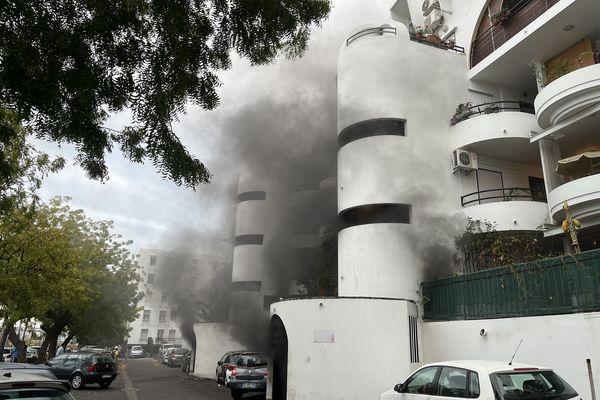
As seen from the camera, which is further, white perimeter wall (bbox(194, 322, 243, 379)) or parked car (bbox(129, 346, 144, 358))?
parked car (bbox(129, 346, 144, 358))

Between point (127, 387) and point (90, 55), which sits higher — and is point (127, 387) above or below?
below

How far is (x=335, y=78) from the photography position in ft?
60.0

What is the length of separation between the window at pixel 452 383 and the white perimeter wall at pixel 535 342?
3341 millimetres

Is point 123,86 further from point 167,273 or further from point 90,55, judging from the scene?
point 167,273

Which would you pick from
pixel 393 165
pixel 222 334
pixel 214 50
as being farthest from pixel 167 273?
pixel 214 50

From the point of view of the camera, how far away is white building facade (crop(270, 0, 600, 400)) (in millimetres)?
11211

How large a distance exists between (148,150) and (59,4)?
1.76 meters

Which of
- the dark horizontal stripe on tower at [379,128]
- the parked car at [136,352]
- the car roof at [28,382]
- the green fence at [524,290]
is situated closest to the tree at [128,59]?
the car roof at [28,382]

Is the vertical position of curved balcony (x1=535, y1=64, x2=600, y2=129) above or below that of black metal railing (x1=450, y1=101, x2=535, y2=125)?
below

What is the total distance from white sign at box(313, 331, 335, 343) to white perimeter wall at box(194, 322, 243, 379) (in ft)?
37.5

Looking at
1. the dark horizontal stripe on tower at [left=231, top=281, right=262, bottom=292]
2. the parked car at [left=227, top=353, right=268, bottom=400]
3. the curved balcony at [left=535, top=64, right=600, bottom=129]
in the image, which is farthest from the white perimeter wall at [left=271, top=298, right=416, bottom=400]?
the dark horizontal stripe on tower at [left=231, top=281, right=262, bottom=292]

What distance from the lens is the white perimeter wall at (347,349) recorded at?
10.9 m

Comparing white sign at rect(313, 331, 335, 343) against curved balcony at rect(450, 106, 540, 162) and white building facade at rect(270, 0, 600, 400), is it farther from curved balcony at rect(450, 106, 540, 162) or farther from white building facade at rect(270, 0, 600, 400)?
curved balcony at rect(450, 106, 540, 162)

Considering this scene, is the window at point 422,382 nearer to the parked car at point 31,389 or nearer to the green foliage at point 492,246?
the parked car at point 31,389
